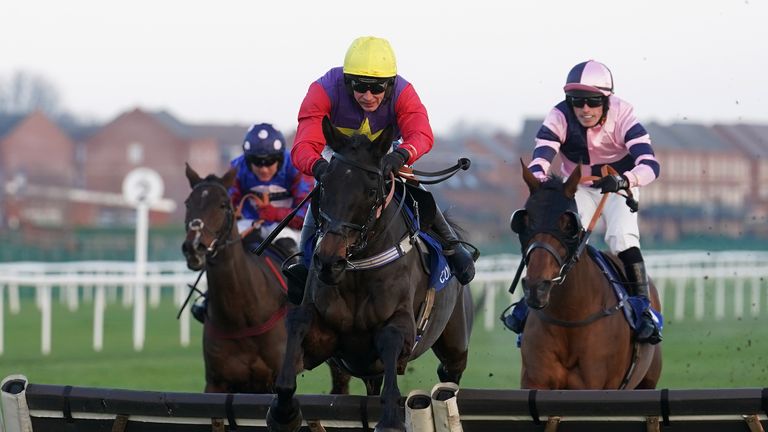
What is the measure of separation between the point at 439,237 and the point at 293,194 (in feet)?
8.42

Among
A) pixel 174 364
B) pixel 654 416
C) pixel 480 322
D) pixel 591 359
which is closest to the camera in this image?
pixel 654 416

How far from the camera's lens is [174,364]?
14328 mm

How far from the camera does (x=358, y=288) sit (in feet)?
18.7

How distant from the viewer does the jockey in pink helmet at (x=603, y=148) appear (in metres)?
7.41

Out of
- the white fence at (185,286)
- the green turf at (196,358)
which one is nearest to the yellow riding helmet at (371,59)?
the green turf at (196,358)

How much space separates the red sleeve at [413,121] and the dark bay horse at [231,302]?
2095 mm

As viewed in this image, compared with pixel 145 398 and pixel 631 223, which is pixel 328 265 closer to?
pixel 145 398

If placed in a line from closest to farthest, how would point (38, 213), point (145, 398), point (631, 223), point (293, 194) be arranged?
1. point (145, 398)
2. point (631, 223)
3. point (293, 194)
4. point (38, 213)

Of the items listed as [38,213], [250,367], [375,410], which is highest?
[375,410]

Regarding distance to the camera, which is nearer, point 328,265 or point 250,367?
point 328,265

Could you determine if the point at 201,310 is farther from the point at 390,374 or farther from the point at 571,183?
the point at 390,374

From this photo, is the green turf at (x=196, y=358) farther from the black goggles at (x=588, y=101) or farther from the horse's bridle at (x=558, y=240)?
the horse's bridle at (x=558, y=240)

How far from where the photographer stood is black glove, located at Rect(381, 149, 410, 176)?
5598 millimetres

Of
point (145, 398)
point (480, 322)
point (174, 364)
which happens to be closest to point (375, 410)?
point (145, 398)
